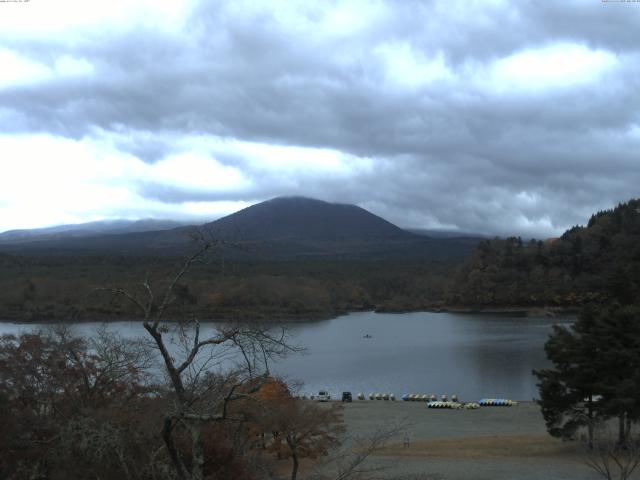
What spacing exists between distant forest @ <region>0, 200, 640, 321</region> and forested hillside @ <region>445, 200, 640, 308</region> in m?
0.16

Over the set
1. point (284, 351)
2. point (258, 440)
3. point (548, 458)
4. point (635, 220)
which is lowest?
point (548, 458)

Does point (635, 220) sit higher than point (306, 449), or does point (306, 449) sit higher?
point (635, 220)

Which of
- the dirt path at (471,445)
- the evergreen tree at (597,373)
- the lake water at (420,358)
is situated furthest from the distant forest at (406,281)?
the evergreen tree at (597,373)

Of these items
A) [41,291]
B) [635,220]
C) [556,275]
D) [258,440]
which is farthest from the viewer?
[635,220]

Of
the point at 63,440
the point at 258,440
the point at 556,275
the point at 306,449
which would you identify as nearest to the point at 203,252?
the point at 63,440

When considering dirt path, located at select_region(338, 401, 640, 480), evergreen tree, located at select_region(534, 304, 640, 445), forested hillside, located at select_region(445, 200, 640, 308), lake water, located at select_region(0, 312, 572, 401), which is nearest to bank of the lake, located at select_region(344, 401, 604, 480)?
dirt path, located at select_region(338, 401, 640, 480)

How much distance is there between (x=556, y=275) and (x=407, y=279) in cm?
2847

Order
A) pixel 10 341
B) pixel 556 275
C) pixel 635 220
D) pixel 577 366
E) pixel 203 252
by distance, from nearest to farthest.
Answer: pixel 203 252, pixel 10 341, pixel 577 366, pixel 556 275, pixel 635 220

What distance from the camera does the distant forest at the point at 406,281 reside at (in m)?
84.4

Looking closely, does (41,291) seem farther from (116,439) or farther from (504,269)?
(116,439)

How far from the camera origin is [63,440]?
856cm

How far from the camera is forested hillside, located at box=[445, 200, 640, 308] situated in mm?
100062

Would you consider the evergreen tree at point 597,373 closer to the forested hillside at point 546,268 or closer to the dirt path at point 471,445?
the dirt path at point 471,445

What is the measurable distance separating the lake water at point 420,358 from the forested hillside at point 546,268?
67.1ft
